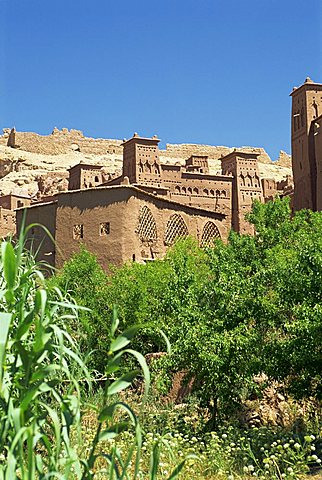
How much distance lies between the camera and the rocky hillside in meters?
54.7

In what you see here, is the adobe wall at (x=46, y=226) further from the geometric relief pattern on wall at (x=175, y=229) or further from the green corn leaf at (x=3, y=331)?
the green corn leaf at (x=3, y=331)

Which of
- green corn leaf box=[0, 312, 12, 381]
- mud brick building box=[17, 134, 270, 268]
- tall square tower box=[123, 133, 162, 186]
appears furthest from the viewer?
tall square tower box=[123, 133, 162, 186]

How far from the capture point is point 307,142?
34250 mm

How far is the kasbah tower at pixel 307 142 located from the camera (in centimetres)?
3334

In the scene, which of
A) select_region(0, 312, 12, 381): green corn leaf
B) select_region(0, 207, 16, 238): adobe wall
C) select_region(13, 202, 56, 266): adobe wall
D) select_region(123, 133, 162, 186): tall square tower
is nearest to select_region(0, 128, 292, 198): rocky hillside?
select_region(0, 207, 16, 238): adobe wall

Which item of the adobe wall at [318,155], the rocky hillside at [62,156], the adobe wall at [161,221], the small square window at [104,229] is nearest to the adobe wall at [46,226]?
the small square window at [104,229]

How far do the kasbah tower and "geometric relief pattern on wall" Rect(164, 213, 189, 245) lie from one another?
7.40 m

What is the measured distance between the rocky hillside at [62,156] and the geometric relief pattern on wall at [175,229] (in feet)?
74.3

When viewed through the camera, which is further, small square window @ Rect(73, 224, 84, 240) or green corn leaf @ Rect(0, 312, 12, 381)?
small square window @ Rect(73, 224, 84, 240)

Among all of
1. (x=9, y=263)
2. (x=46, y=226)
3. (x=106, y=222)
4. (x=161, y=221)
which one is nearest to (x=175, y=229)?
(x=161, y=221)

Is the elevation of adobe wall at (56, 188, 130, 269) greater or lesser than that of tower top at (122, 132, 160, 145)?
lesser

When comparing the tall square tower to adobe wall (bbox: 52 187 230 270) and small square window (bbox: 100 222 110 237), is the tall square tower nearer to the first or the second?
adobe wall (bbox: 52 187 230 270)

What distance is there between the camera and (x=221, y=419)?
12.3 meters

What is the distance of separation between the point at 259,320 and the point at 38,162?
4696 centimetres
